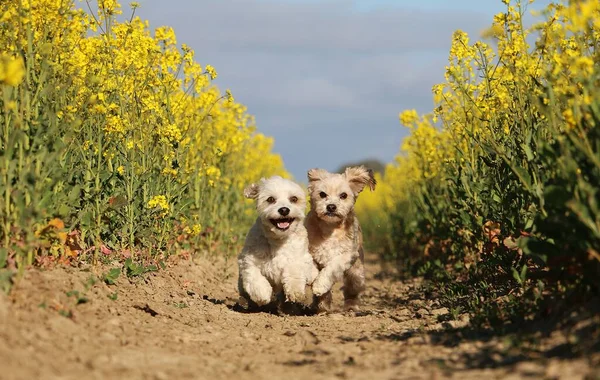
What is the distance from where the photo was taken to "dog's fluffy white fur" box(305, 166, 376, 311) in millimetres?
8422

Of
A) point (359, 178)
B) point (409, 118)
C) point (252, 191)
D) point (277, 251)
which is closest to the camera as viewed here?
point (277, 251)

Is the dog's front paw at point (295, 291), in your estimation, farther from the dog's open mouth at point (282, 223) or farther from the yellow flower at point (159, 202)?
the yellow flower at point (159, 202)

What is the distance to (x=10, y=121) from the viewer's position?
595 centimetres

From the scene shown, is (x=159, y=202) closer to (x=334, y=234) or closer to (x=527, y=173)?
(x=334, y=234)

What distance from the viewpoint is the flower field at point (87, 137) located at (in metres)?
5.57

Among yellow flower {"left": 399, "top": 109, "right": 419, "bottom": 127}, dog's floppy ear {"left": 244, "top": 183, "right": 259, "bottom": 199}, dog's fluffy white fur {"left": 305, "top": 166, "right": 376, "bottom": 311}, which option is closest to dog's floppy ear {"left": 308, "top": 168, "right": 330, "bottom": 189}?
dog's fluffy white fur {"left": 305, "top": 166, "right": 376, "bottom": 311}

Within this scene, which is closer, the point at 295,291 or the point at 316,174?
the point at 295,291

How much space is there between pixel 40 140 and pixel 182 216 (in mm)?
2922

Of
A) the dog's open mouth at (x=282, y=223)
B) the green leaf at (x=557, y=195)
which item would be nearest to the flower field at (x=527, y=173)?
the green leaf at (x=557, y=195)

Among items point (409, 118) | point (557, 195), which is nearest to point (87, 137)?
point (557, 195)

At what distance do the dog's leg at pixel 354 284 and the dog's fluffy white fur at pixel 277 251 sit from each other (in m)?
0.83

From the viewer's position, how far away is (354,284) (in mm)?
8977

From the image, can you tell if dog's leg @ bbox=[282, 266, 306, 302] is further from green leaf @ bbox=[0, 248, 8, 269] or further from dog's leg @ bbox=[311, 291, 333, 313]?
green leaf @ bbox=[0, 248, 8, 269]

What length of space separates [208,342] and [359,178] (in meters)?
3.88
